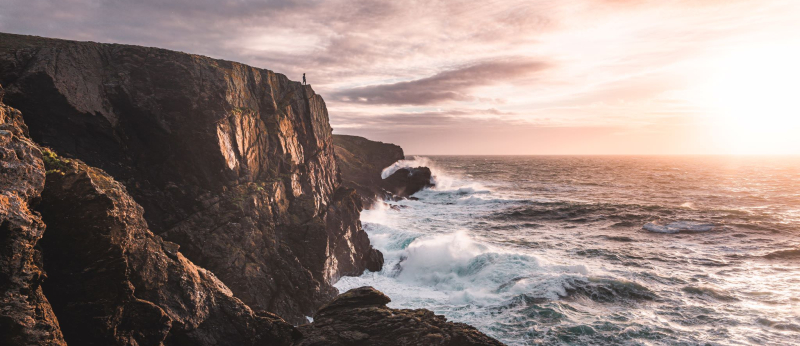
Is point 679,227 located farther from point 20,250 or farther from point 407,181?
point 20,250

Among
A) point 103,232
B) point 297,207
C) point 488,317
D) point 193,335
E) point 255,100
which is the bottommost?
point 488,317

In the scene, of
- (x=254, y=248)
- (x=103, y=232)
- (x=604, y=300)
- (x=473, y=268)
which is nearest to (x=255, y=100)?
(x=254, y=248)

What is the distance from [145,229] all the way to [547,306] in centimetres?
1797

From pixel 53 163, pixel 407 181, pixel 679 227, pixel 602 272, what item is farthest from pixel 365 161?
pixel 53 163

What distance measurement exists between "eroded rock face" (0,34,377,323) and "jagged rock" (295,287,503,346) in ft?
16.3

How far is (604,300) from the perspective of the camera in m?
19.6

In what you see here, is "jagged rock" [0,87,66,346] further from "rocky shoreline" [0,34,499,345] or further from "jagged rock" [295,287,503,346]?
"jagged rock" [295,287,503,346]

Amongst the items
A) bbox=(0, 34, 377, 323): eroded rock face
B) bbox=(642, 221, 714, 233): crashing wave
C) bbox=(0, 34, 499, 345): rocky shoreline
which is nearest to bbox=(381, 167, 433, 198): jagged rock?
bbox=(642, 221, 714, 233): crashing wave

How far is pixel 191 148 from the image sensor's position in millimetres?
17656

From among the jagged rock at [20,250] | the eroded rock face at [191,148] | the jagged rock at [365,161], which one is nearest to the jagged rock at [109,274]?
the jagged rock at [20,250]

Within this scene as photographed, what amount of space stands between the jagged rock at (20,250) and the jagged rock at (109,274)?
2.10 feet

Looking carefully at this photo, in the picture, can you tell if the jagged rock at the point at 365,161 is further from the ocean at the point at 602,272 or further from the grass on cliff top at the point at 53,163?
the grass on cliff top at the point at 53,163

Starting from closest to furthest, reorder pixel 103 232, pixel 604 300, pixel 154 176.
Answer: pixel 103 232
pixel 154 176
pixel 604 300

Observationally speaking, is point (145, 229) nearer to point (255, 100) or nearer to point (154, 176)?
point (154, 176)
